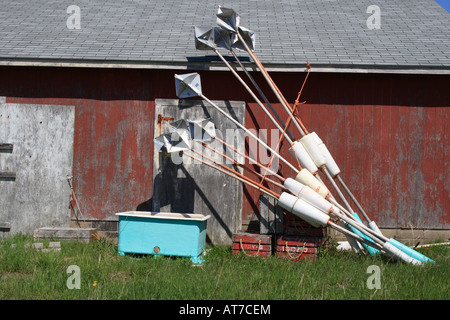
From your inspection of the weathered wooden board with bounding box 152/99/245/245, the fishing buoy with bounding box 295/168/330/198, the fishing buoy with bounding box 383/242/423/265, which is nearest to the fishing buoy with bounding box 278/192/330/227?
the fishing buoy with bounding box 295/168/330/198

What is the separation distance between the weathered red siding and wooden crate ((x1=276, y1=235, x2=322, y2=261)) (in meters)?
1.19

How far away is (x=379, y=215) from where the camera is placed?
23.2ft

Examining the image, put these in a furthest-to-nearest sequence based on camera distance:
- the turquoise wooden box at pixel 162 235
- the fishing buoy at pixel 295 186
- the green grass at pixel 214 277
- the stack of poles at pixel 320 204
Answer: the turquoise wooden box at pixel 162 235
the fishing buoy at pixel 295 186
the stack of poles at pixel 320 204
the green grass at pixel 214 277

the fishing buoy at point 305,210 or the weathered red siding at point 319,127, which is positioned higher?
the weathered red siding at point 319,127

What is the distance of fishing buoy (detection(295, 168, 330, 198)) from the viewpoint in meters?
5.78

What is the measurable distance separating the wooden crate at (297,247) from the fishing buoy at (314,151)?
0.97m

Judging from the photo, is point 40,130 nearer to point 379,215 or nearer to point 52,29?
point 52,29

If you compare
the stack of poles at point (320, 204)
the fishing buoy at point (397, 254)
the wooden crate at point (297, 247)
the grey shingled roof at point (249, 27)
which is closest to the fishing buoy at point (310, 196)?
the stack of poles at point (320, 204)

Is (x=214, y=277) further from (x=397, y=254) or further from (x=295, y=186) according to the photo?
(x=397, y=254)

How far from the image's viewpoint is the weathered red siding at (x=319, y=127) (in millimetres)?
7113

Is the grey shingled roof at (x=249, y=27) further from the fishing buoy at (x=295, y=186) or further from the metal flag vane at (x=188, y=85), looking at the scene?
the fishing buoy at (x=295, y=186)
